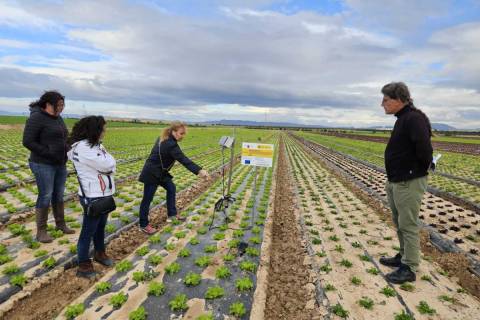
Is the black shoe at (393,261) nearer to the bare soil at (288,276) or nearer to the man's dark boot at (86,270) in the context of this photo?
the bare soil at (288,276)

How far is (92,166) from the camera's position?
14.6ft

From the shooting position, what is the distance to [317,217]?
365 inches

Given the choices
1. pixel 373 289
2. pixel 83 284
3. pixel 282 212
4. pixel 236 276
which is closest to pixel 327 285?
pixel 373 289

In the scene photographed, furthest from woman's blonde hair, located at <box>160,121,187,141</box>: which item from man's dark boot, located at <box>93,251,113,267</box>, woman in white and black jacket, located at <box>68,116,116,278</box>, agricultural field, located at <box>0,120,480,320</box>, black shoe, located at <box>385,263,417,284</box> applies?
black shoe, located at <box>385,263,417,284</box>

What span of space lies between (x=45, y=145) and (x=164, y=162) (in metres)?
2.36

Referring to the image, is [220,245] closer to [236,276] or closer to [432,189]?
[236,276]

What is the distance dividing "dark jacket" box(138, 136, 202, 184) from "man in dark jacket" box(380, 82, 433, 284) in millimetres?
4043

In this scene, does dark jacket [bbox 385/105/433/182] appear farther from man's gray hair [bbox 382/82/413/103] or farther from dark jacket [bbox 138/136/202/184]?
dark jacket [bbox 138/136/202/184]

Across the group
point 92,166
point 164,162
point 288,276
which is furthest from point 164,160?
point 288,276

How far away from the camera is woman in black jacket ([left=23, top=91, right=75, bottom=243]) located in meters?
5.35

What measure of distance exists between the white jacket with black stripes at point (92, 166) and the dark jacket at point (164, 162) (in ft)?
6.25

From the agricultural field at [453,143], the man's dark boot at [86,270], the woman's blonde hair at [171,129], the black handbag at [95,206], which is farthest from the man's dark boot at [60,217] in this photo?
the agricultural field at [453,143]

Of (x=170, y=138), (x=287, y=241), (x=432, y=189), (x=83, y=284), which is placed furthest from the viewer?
(x=432, y=189)

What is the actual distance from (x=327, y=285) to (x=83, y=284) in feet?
14.4
